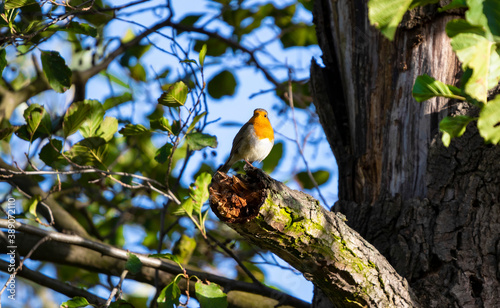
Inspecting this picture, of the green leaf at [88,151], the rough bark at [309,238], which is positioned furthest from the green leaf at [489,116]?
the green leaf at [88,151]

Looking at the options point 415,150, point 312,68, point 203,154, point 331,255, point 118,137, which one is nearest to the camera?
point 331,255

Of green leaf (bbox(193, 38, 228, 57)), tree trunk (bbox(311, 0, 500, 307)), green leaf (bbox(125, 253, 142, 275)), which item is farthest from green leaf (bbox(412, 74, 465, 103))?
green leaf (bbox(193, 38, 228, 57))

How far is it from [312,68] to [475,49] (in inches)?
68.2

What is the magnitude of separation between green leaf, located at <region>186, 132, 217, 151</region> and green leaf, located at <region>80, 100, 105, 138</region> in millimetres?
551

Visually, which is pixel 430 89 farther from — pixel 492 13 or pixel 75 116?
pixel 75 116

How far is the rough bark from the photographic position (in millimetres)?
1646

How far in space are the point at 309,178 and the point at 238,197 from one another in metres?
2.19

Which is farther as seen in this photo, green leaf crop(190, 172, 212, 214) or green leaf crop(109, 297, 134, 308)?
green leaf crop(190, 172, 212, 214)

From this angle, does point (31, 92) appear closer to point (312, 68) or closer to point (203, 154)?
point (203, 154)

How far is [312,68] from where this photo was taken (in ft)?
9.31

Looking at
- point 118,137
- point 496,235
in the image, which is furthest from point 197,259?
point 496,235

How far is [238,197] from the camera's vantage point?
166 cm

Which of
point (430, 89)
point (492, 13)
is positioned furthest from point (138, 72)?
point (492, 13)

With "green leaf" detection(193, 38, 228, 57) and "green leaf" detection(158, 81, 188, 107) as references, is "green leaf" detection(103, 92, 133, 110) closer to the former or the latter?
"green leaf" detection(193, 38, 228, 57)
